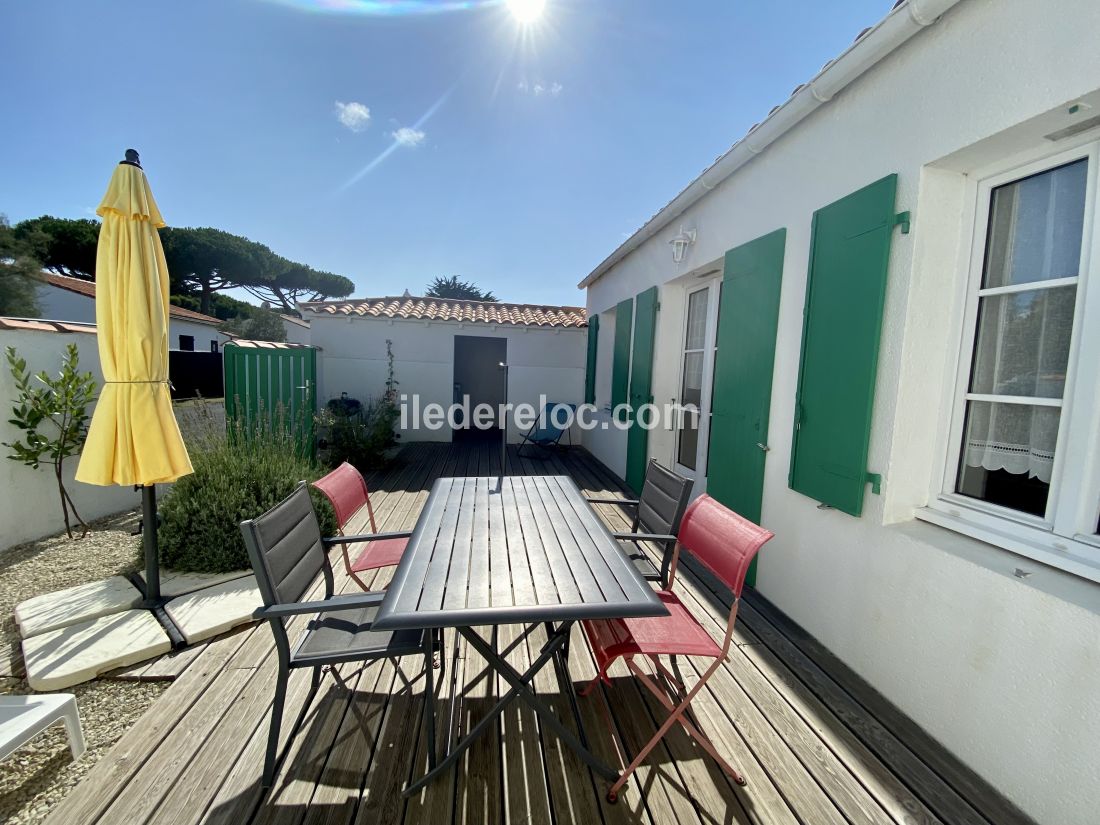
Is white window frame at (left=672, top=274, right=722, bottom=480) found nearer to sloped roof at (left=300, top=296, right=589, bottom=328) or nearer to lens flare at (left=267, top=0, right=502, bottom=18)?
lens flare at (left=267, top=0, right=502, bottom=18)

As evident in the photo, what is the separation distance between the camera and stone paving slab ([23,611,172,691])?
181 centimetres

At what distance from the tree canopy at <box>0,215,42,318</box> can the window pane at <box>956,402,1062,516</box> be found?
1821 cm

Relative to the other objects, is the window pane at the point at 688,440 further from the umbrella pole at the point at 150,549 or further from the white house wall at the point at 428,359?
the white house wall at the point at 428,359

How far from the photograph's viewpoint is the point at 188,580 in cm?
263

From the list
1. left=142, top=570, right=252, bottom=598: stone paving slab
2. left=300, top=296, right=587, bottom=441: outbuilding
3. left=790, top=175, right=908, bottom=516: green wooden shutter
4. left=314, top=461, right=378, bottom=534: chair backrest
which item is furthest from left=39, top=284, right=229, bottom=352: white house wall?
left=790, top=175, right=908, bottom=516: green wooden shutter

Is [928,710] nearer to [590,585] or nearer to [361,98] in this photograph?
[590,585]

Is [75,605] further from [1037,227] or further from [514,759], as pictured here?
[1037,227]

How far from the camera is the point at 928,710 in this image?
65.6 inches

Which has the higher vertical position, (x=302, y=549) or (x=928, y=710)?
(x=302, y=549)

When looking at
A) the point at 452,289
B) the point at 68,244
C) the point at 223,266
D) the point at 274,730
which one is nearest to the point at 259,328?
the point at 223,266

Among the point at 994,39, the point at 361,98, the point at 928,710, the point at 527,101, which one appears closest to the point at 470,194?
the point at 361,98

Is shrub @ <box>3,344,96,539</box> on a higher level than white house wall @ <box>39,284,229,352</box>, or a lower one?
lower

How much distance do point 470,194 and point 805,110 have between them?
20.8ft

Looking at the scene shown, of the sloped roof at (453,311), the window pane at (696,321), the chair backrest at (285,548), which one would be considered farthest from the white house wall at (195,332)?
the chair backrest at (285,548)
